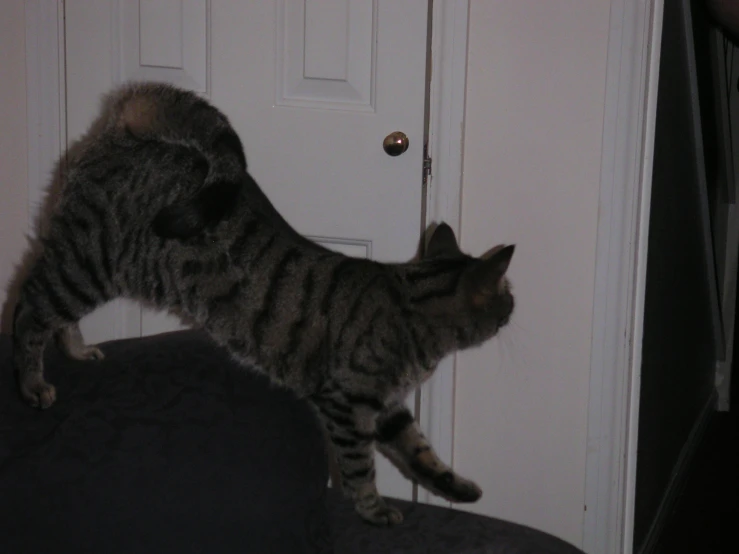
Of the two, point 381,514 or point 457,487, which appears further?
point 457,487

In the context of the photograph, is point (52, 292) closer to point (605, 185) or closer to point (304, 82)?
point (304, 82)

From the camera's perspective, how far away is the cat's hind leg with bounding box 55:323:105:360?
4.87 ft

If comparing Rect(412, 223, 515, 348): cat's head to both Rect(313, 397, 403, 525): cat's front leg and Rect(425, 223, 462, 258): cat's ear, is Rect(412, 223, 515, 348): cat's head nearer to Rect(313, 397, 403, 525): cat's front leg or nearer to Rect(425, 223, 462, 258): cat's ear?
Rect(425, 223, 462, 258): cat's ear

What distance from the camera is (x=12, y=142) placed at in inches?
77.5

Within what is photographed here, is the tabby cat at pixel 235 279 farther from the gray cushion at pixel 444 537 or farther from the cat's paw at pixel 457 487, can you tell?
the cat's paw at pixel 457 487

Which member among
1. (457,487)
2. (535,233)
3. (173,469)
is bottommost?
(457,487)

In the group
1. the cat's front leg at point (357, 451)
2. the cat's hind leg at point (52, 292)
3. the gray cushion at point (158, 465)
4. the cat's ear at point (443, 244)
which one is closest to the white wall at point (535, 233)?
the cat's ear at point (443, 244)

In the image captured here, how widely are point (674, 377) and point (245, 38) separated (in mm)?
1744

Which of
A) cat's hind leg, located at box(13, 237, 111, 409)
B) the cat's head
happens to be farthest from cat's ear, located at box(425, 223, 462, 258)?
cat's hind leg, located at box(13, 237, 111, 409)

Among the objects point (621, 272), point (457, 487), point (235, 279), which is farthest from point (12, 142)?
point (621, 272)

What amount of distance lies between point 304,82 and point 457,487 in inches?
40.4

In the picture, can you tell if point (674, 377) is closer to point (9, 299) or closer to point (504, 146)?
point (504, 146)

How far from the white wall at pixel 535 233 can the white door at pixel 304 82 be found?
0.54 ft

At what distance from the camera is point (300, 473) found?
1189 mm
